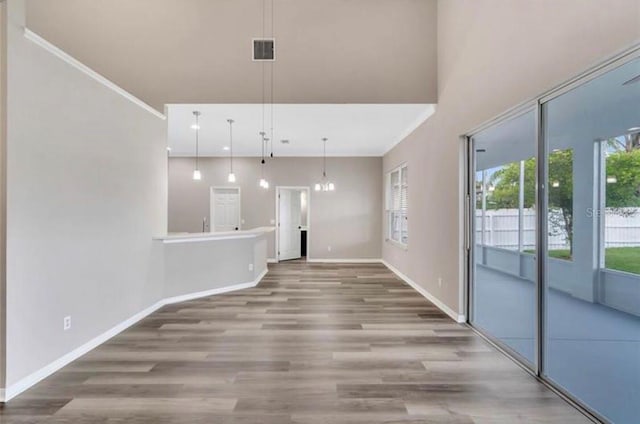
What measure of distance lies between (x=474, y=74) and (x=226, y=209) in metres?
7.10

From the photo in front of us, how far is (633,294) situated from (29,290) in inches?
252

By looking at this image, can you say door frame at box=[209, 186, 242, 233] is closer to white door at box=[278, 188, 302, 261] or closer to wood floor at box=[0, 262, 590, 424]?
white door at box=[278, 188, 302, 261]

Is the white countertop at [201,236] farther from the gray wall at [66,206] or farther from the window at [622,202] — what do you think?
the window at [622,202]

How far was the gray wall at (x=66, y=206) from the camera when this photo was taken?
246 cm

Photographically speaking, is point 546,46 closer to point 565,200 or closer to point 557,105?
point 557,105

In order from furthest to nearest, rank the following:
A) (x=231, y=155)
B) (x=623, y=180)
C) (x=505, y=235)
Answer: (x=231, y=155) < (x=505, y=235) < (x=623, y=180)

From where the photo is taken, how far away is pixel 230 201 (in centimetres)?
908

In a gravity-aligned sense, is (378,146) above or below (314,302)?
above

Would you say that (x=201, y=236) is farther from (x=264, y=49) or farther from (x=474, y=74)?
(x=474, y=74)

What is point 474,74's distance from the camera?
3.71 meters

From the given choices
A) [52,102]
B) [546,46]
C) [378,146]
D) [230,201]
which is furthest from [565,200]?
[230,201]

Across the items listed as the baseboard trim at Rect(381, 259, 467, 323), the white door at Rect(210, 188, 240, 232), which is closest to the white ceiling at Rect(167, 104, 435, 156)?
the white door at Rect(210, 188, 240, 232)

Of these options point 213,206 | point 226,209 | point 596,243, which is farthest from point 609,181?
point 213,206

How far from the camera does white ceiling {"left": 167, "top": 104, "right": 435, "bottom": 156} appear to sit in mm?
5129
